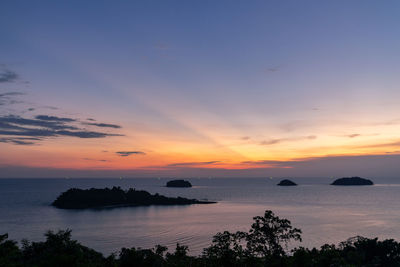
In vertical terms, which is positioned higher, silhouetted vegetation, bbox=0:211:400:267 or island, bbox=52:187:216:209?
silhouetted vegetation, bbox=0:211:400:267

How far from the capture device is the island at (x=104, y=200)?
144875 millimetres

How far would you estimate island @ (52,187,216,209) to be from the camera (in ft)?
475

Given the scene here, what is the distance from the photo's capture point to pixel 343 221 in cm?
10050

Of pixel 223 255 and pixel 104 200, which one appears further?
pixel 104 200

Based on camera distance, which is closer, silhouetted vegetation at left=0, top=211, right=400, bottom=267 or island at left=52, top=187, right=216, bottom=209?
silhouetted vegetation at left=0, top=211, right=400, bottom=267

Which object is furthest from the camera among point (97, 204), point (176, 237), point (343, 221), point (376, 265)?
point (97, 204)

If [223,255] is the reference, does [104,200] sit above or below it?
below

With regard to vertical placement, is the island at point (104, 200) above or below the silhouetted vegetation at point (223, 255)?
below

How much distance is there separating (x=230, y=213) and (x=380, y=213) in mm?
54976

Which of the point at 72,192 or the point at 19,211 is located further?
the point at 72,192

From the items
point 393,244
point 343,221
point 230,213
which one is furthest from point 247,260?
point 230,213

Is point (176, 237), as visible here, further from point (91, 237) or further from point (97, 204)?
point (97, 204)

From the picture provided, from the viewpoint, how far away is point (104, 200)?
152 m

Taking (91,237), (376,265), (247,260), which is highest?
(247,260)
